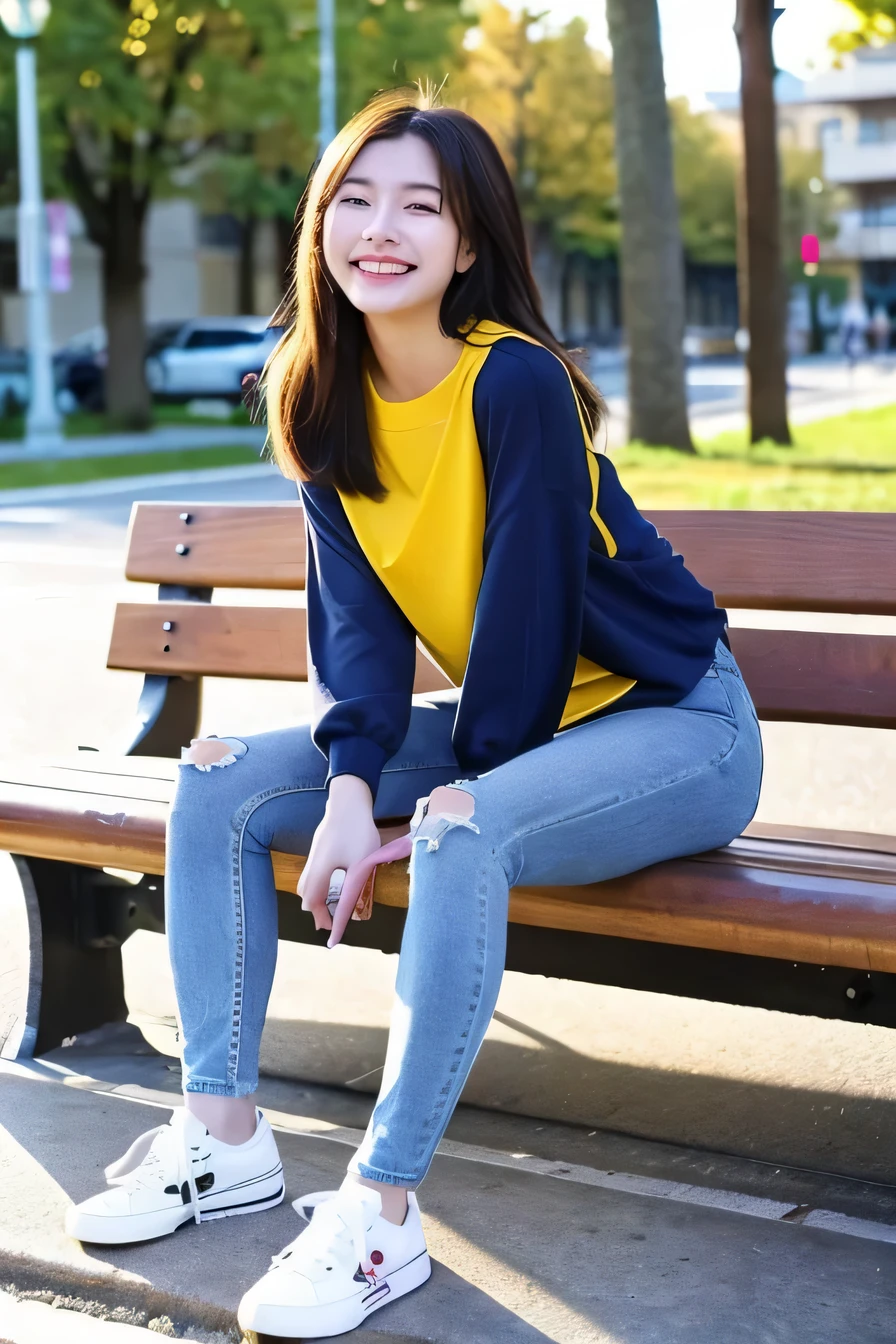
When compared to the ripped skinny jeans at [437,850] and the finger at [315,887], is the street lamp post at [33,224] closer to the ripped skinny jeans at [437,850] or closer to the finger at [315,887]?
the ripped skinny jeans at [437,850]

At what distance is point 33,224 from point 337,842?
19420 millimetres

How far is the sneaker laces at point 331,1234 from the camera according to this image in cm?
223

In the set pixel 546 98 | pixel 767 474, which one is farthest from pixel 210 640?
pixel 546 98

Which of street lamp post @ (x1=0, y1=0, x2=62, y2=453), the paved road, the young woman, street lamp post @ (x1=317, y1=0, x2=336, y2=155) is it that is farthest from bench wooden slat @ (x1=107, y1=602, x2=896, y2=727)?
street lamp post @ (x1=317, y1=0, x2=336, y2=155)

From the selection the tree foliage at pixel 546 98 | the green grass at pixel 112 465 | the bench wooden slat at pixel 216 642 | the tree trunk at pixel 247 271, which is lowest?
the bench wooden slat at pixel 216 642

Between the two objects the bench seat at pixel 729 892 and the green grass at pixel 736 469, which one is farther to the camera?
the green grass at pixel 736 469

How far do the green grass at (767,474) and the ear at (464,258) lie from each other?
8867 millimetres

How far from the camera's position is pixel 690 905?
2.43 metres

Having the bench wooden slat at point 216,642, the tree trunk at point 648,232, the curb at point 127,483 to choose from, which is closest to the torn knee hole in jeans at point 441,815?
the bench wooden slat at point 216,642

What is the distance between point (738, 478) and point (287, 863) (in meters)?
12.6

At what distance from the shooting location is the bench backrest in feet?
10.2

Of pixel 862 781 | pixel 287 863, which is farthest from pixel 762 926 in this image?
pixel 862 781

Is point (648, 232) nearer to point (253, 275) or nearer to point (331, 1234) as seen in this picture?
point (331, 1234)

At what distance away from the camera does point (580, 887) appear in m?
2.50
